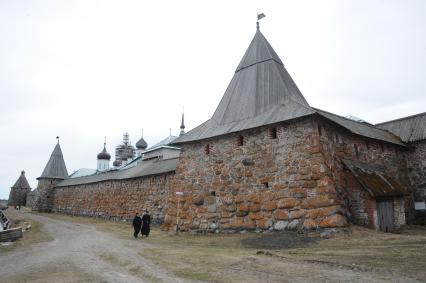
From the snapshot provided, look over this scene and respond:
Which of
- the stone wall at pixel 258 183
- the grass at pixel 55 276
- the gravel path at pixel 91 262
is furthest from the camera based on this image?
the stone wall at pixel 258 183

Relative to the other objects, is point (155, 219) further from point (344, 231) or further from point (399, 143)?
point (399, 143)

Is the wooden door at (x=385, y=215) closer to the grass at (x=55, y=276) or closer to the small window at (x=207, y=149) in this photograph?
the small window at (x=207, y=149)

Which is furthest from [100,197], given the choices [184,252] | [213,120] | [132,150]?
[132,150]

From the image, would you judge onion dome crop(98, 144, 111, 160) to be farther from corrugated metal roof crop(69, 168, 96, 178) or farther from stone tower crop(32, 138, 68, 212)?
stone tower crop(32, 138, 68, 212)

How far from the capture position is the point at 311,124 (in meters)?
11.3

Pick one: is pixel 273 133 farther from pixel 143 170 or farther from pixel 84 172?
pixel 84 172

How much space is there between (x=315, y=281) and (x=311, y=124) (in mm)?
6939

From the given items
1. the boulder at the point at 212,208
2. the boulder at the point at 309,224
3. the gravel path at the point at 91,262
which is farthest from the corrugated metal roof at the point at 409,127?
the gravel path at the point at 91,262

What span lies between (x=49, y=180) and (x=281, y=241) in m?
32.9

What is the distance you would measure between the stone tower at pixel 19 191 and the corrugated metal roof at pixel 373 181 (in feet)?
167

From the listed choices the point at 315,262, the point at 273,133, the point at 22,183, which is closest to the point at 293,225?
the point at 273,133

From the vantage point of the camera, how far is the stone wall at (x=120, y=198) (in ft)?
60.1

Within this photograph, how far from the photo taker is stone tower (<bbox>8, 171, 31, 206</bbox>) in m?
49.9

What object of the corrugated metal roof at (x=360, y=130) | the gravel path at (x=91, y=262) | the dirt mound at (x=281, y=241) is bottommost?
the gravel path at (x=91, y=262)
